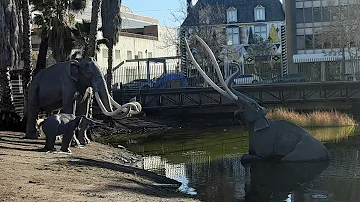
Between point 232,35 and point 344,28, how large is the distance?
13368mm

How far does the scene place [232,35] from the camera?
6112 cm

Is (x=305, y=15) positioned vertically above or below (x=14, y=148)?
above

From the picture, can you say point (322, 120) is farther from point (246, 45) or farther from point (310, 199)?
point (246, 45)

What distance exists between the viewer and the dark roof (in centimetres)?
6112

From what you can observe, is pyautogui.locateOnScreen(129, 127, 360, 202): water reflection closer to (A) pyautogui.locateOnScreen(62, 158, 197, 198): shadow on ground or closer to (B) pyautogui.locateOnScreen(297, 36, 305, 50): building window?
(A) pyautogui.locateOnScreen(62, 158, 197, 198): shadow on ground

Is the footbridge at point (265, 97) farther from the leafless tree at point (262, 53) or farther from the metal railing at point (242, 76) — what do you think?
the leafless tree at point (262, 53)

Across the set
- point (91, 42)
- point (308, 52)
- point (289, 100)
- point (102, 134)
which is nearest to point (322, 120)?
point (289, 100)

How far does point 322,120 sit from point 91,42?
41.4ft

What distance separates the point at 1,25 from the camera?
18172 millimetres

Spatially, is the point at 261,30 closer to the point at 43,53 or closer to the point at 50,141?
the point at 43,53

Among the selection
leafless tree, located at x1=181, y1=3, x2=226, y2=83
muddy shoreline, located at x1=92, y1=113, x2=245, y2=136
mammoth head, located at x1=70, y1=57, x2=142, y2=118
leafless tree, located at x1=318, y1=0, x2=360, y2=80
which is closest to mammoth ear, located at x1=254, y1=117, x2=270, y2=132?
mammoth head, located at x1=70, y1=57, x2=142, y2=118

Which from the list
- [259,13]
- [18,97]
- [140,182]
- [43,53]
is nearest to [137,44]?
[259,13]

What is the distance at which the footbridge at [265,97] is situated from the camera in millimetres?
36062

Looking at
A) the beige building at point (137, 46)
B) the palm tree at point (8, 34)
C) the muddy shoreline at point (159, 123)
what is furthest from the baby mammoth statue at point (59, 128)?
the beige building at point (137, 46)
